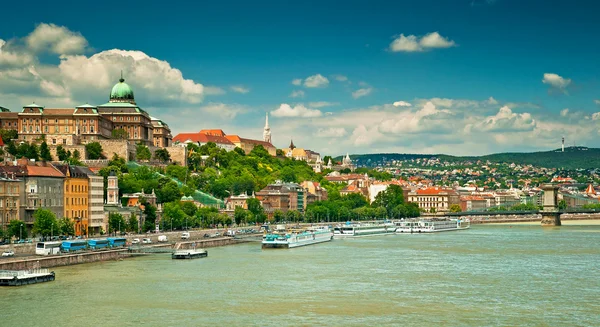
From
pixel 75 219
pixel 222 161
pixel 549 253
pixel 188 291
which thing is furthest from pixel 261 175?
pixel 188 291

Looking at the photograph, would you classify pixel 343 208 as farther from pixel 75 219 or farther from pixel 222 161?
pixel 75 219

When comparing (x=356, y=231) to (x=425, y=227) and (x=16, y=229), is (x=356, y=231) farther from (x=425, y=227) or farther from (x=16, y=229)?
(x=16, y=229)

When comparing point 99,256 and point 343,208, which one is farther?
point 343,208

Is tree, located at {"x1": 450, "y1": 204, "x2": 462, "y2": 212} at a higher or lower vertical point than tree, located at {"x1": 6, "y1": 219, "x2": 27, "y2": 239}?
higher

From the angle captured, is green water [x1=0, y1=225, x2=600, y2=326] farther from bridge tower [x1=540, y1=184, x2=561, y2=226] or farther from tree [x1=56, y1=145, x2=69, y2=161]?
bridge tower [x1=540, y1=184, x2=561, y2=226]

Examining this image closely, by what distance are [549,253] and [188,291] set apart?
81.6ft

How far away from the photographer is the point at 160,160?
87312mm

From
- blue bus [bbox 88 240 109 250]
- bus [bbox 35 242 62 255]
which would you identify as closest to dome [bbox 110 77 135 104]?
blue bus [bbox 88 240 109 250]

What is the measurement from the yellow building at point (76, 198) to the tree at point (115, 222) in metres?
1.43

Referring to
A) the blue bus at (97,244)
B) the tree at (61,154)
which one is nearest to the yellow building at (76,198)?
the blue bus at (97,244)

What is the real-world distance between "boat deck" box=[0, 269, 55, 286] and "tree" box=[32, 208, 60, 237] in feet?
46.6

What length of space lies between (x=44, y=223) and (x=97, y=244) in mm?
4475

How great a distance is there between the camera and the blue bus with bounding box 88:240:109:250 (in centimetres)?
4459

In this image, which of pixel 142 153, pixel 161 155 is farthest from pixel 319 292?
pixel 161 155
